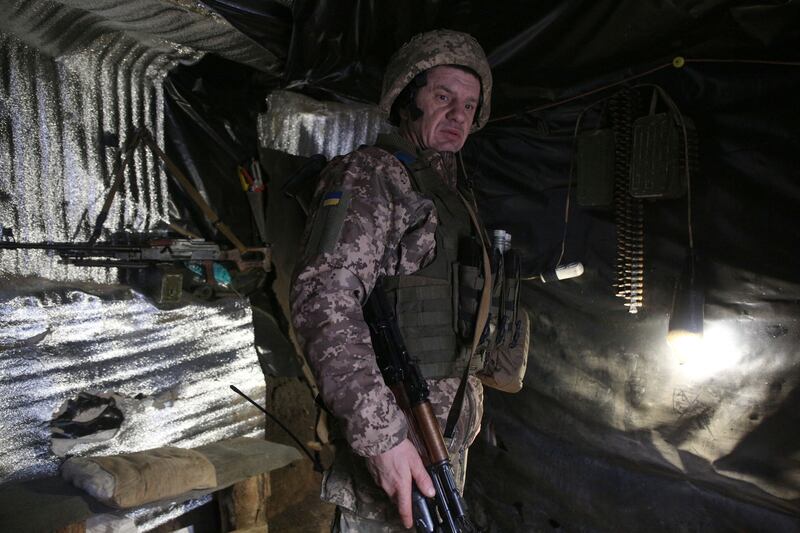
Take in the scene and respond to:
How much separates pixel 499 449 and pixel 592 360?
86 cm

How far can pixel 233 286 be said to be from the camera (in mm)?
3285

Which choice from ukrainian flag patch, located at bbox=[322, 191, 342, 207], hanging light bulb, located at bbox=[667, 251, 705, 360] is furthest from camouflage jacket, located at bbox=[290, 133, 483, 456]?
hanging light bulb, located at bbox=[667, 251, 705, 360]

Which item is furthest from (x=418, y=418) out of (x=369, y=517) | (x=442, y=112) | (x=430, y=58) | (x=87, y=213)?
(x=87, y=213)

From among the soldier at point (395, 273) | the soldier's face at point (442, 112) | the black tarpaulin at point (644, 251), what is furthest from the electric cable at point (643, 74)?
the soldier's face at point (442, 112)

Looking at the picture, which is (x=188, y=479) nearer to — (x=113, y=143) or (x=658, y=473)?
(x=113, y=143)

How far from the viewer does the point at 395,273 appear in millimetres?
1838

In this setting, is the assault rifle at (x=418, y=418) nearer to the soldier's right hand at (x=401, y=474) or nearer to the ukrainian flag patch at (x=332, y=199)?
the soldier's right hand at (x=401, y=474)

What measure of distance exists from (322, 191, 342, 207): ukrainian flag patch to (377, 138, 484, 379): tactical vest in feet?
0.98

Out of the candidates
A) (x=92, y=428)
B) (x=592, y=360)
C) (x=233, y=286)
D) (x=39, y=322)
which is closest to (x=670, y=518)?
(x=592, y=360)

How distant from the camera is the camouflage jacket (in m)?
1.50

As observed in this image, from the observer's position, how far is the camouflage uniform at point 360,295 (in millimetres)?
1499

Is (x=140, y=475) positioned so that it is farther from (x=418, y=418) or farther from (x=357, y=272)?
(x=357, y=272)

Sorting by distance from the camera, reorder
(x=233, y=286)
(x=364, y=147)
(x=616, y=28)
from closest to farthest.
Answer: (x=364, y=147), (x=616, y=28), (x=233, y=286)

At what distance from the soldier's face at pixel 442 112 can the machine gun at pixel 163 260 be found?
1.48m
